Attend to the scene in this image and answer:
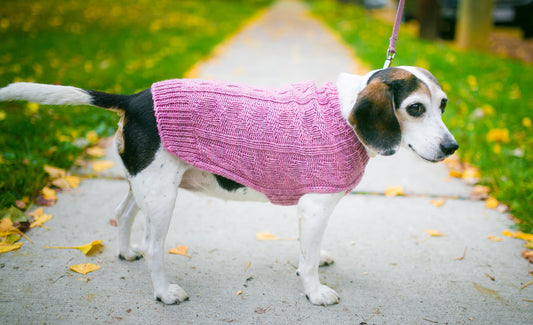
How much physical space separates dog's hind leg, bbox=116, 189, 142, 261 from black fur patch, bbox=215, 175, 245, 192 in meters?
0.61

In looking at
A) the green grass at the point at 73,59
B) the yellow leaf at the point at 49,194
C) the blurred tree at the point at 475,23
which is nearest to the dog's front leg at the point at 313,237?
the green grass at the point at 73,59

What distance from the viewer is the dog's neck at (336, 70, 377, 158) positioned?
2170 millimetres

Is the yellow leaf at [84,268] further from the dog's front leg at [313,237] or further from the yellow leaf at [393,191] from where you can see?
the yellow leaf at [393,191]

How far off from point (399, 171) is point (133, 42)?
650cm

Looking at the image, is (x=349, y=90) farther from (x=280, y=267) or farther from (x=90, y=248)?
(x=90, y=248)

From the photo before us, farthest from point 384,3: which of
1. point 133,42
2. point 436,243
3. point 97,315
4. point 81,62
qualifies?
point 97,315

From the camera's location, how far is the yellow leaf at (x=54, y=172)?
3.36 meters

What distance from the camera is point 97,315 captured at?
82.3 inches

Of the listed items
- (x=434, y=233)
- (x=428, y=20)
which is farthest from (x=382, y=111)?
(x=428, y=20)

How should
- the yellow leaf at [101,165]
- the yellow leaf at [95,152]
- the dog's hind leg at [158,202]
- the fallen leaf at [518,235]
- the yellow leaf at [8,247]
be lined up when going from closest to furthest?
the dog's hind leg at [158,202] < the yellow leaf at [8,247] < the fallen leaf at [518,235] < the yellow leaf at [101,165] < the yellow leaf at [95,152]

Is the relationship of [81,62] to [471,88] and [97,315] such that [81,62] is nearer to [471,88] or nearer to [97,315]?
[97,315]

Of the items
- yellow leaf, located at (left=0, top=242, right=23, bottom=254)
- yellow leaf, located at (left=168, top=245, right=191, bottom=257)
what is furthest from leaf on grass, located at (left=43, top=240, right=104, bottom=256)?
yellow leaf, located at (left=168, top=245, right=191, bottom=257)

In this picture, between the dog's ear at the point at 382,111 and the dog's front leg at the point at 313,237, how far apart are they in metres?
0.38

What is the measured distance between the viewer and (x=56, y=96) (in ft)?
6.74
